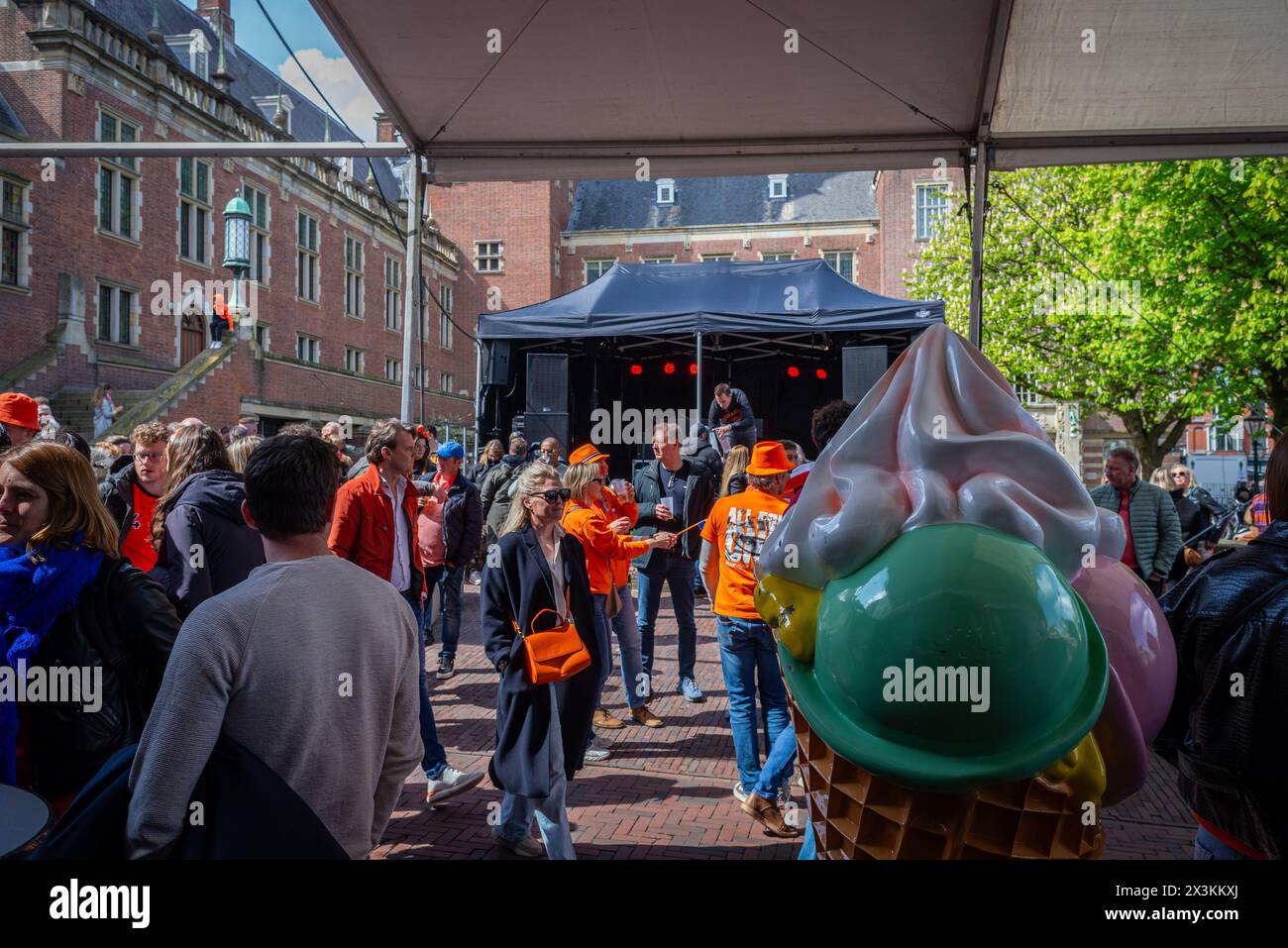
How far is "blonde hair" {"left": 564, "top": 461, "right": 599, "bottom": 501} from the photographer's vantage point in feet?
15.9

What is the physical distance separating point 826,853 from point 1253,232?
16.0 meters

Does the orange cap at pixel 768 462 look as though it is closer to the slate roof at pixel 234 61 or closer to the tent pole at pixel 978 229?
the tent pole at pixel 978 229

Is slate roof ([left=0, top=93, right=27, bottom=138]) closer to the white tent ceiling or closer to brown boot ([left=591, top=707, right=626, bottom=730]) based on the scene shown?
the white tent ceiling

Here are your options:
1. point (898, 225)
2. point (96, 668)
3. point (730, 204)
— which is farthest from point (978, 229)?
point (730, 204)

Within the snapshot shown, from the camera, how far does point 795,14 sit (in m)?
4.29

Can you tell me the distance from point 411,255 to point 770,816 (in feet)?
12.1

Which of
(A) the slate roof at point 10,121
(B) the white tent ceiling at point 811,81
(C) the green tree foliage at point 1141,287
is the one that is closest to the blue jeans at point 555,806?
(B) the white tent ceiling at point 811,81

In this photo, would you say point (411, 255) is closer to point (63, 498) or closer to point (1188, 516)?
point (63, 498)

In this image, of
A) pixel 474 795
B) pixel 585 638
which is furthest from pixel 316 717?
pixel 474 795

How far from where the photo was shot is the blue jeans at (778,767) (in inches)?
149

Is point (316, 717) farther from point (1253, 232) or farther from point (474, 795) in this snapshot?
point (1253, 232)

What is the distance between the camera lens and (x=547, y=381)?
12266mm
